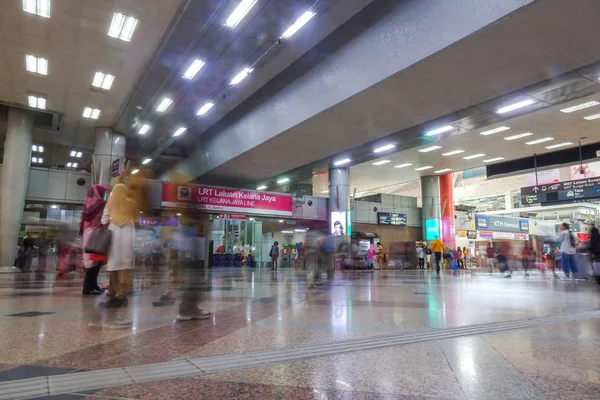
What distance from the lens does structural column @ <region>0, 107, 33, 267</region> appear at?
15867 millimetres

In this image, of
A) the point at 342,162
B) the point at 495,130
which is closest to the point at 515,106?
the point at 495,130

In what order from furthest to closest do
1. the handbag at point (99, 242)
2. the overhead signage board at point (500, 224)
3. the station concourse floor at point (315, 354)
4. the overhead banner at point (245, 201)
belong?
1. the overhead signage board at point (500, 224)
2. the overhead banner at point (245, 201)
3. the handbag at point (99, 242)
4. the station concourse floor at point (315, 354)

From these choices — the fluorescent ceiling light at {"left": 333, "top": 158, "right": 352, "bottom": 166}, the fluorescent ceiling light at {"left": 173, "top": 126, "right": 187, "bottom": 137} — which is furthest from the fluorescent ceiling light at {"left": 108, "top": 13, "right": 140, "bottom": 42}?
the fluorescent ceiling light at {"left": 333, "top": 158, "right": 352, "bottom": 166}

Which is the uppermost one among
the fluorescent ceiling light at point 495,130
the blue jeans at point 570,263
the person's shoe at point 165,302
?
the fluorescent ceiling light at point 495,130

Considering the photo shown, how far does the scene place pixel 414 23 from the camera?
10133 millimetres

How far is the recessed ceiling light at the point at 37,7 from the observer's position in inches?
376

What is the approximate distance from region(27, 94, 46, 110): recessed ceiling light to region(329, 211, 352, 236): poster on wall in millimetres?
14999

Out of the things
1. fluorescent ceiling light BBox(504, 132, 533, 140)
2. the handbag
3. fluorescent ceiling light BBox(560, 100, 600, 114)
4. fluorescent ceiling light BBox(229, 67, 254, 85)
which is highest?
fluorescent ceiling light BBox(229, 67, 254, 85)

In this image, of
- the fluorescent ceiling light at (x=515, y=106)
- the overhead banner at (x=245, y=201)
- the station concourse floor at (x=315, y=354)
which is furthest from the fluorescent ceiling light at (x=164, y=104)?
the fluorescent ceiling light at (x=515, y=106)

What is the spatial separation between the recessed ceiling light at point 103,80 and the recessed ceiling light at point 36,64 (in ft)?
4.78

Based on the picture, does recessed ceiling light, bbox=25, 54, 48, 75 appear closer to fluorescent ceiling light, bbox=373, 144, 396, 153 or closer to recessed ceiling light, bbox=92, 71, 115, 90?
recessed ceiling light, bbox=92, 71, 115, 90

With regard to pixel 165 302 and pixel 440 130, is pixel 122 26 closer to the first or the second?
pixel 165 302

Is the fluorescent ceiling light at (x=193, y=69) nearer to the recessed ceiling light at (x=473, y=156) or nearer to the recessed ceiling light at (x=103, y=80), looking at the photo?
the recessed ceiling light at (x=103, y=80)

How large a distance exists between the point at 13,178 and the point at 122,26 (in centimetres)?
992
